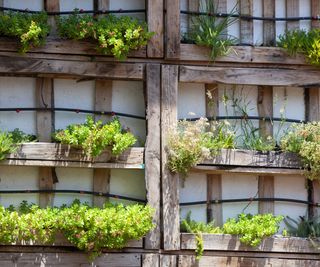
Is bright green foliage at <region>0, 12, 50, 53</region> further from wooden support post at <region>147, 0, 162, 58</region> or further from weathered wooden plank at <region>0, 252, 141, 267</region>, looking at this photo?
weathered wooden plank at <region>0, 252, 141, 267</region>

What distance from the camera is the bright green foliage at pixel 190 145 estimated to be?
5.38 m


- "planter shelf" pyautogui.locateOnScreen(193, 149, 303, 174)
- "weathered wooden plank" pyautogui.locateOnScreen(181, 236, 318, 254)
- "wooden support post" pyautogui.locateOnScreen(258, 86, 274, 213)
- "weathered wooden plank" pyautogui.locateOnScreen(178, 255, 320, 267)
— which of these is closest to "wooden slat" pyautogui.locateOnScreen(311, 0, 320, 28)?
"wooden support post" pyautogui.locateOnScreen(258, 86, 274, 213)

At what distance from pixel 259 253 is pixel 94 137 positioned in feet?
5.33

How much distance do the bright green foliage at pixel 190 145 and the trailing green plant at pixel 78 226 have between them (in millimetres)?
495

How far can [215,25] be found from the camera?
5773 mm

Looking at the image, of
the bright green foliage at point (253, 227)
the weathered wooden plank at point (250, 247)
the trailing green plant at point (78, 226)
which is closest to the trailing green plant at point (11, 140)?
the trailing green plant at point (78, 226)

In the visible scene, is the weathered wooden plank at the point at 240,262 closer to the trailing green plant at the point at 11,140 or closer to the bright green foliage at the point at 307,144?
the bright green foliage at the point at 307,144

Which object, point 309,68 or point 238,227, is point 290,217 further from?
point 309,68

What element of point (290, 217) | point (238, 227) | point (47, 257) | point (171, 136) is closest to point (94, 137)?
point (171, 136)

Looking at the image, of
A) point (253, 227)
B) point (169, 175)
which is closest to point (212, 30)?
point (169, 175)

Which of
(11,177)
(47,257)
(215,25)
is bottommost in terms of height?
(47,257)

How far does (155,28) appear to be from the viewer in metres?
5.59

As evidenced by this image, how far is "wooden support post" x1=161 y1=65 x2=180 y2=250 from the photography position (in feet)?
17.9

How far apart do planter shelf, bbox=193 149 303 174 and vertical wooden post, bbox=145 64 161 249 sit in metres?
0.33
